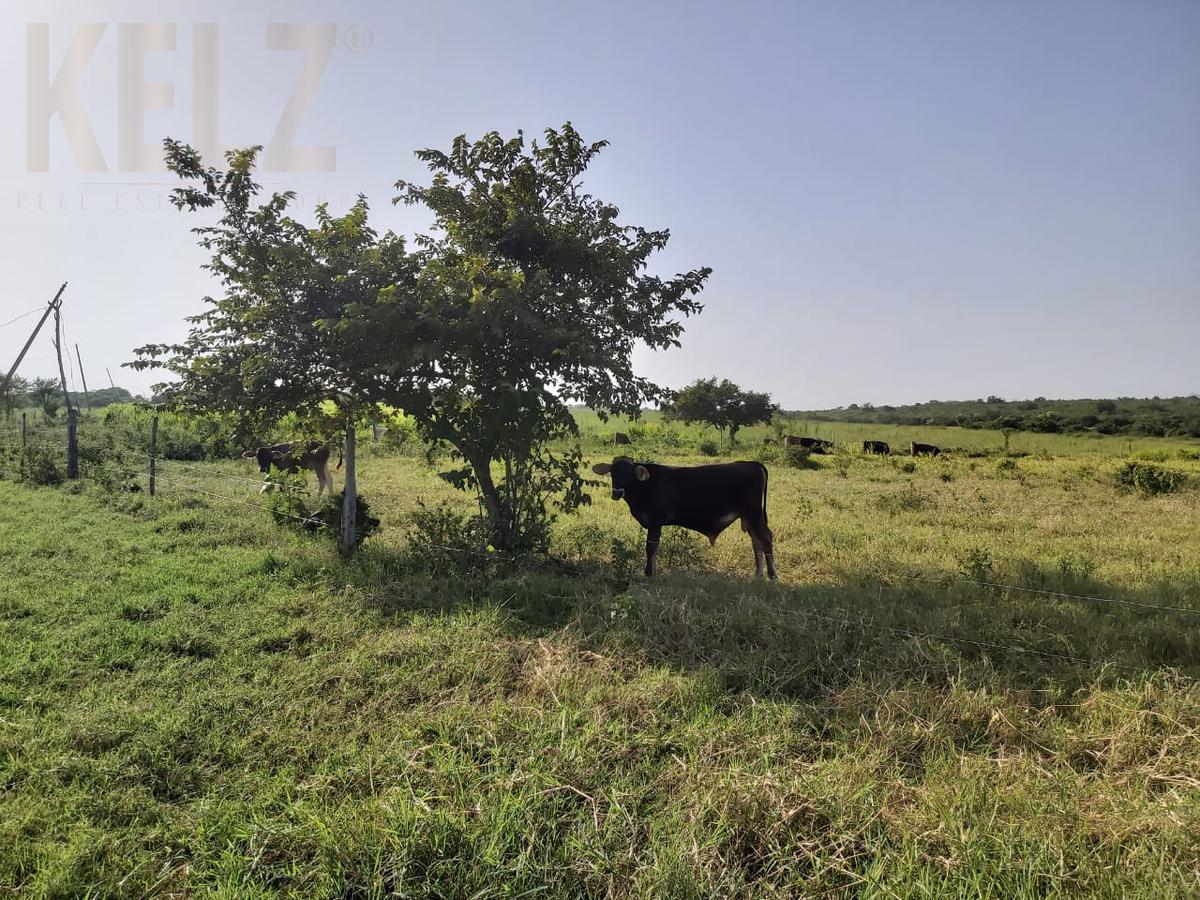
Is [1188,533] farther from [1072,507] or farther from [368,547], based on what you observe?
[368,547]

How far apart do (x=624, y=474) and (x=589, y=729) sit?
4205mm

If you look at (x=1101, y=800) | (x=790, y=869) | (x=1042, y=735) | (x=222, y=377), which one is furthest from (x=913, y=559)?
(x=222, y=377)

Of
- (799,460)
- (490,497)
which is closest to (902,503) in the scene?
(490,497)

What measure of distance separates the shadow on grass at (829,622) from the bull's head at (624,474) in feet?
3.73

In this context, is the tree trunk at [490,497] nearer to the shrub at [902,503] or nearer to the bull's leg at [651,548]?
the bull's leg at [651,548]

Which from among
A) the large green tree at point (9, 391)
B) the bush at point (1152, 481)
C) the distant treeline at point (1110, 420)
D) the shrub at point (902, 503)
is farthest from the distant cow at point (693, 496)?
the distant treeline at point (1110, 420)

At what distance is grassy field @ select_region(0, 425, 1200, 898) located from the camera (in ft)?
8.30

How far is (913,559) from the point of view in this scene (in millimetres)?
7801

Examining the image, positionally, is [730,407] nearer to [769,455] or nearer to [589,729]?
[769,455]

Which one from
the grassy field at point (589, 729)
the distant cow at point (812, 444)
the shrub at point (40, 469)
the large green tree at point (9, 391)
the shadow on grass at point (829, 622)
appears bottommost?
the grassy field at point (589, 729)

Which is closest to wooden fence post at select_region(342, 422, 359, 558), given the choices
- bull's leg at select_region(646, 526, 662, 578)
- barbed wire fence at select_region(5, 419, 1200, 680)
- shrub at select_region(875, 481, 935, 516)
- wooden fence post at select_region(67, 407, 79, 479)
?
barbed wire fence at select_region(5, 419, 1200, 680)

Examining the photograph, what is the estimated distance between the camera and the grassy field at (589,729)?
8.30 ft

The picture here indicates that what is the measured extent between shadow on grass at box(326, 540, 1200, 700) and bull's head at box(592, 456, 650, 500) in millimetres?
1137

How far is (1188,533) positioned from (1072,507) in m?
3.29
